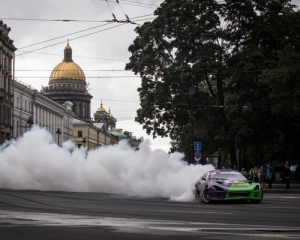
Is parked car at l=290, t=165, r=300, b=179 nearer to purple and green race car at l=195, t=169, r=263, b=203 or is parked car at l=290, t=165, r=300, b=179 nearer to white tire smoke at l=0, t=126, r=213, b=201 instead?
white tire smoke at l=0, t=126, r=213, b=201

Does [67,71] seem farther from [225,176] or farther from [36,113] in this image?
[225,176]

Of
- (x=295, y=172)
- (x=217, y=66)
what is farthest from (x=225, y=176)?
(x=295, y=172)

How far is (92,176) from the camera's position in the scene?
105 feet

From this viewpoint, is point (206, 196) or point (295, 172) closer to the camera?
point (206, 196)

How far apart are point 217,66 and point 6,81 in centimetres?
3796

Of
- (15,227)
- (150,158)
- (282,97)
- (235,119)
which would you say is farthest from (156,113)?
(15,227)

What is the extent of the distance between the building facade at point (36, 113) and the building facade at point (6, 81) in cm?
260

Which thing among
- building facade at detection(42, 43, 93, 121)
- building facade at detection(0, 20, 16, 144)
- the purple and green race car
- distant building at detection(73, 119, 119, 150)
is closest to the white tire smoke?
the purple and green race car

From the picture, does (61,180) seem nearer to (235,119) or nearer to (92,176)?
(92,176)

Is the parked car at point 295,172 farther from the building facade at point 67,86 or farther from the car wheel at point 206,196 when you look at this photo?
the building facade at point 67,86

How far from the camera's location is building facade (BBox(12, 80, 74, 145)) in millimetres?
82750

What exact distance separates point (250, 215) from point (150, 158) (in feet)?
40.6

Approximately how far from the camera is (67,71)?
196 meters

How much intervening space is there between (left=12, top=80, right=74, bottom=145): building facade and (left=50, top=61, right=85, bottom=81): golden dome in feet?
215
